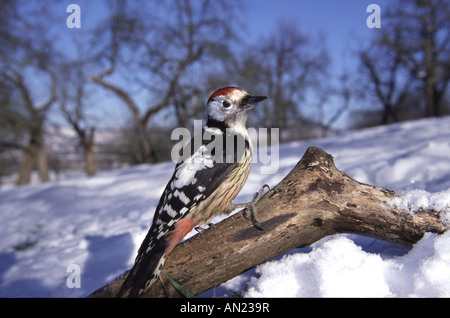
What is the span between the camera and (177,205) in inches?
59.9

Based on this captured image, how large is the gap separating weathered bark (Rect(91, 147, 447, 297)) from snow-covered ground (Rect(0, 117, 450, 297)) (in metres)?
0.07

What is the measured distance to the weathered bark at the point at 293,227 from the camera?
4.76 feet

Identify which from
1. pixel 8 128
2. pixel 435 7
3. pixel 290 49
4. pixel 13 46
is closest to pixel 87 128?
pixel 8 128

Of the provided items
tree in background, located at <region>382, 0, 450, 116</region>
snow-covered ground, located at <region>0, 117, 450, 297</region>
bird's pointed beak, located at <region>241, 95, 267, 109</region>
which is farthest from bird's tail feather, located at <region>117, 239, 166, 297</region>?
tree in background, located at <region>382, 0, 450, 116</region>

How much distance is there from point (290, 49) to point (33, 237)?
1863cm

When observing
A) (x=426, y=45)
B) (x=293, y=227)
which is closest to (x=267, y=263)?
(x=293, y=227)

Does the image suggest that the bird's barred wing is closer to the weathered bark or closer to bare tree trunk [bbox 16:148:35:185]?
the weathered bark

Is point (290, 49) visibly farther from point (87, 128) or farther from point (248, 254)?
point (248, 254)

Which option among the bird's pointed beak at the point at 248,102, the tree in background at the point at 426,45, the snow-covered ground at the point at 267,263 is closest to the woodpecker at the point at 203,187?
the bird's pointed beak at the point at 248,102

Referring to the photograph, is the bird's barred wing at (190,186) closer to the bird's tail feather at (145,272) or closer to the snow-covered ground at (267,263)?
the bird's tail feather at (145,272)

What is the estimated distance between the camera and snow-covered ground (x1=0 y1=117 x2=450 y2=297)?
1.29m

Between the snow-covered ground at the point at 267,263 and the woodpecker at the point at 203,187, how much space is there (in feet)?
1.26

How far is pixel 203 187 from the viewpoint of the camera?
1.53 meters

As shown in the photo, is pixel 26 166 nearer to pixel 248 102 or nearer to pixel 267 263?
pixel 248 102
